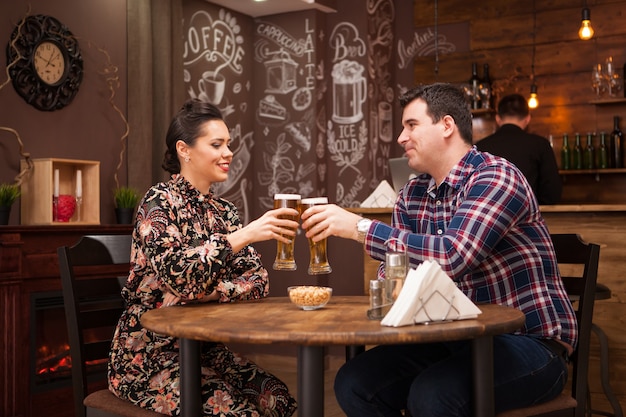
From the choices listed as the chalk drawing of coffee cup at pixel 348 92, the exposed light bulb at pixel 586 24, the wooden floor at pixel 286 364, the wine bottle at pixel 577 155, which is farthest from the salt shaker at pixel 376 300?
the wine bottle at pixel 577 155

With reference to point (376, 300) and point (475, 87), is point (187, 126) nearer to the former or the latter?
point (376, 300)

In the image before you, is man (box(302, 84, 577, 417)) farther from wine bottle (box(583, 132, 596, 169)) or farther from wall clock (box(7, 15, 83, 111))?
wine bottle (box(583, 132, 596, 169))

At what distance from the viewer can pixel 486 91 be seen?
6.30m

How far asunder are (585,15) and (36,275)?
3899mm

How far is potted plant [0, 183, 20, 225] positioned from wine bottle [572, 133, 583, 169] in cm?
416

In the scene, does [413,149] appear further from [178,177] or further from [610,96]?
[610,96]

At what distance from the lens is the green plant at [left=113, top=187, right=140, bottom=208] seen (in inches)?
185

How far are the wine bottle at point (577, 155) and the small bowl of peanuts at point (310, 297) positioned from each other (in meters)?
4.47

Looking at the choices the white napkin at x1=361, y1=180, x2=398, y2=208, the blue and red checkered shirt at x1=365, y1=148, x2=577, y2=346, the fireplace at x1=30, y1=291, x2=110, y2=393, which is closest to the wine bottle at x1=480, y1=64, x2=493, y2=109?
the white napkin at x1=361, y1=180, x2=398, y2=208

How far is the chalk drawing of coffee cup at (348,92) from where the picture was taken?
6.15m

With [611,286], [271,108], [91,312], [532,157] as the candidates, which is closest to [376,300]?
[91,312]

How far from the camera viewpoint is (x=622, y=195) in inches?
239

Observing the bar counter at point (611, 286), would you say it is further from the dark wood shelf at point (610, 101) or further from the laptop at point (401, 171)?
the dark wood shelf at point (610, 101)

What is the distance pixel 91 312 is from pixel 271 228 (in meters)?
0.69
